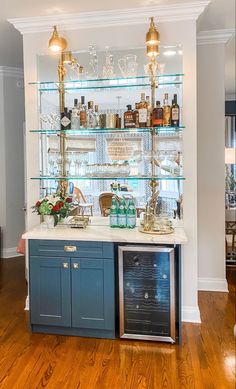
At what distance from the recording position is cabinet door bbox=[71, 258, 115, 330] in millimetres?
2748

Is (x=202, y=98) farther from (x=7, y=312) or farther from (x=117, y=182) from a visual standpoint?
(x=7, y=312)

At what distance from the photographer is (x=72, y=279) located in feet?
9.17

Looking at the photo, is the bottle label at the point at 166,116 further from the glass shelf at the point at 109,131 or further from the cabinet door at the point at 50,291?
the cabinet door at the point at 50,291

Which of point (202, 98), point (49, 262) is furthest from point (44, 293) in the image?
point (202, 98)

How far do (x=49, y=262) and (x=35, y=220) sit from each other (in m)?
0.71

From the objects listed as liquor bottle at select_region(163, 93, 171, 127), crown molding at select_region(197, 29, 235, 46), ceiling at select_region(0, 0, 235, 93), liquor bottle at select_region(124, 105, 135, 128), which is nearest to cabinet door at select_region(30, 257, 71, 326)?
liquor bottle at select_region(124, 105, 135, 128)

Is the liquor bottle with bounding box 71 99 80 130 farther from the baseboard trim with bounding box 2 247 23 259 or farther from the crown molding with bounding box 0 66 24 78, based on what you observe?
the baseboard trim with bounding box 2 247 23 259

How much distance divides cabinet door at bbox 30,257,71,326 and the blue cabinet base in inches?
2.8

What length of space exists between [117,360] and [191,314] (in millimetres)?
938

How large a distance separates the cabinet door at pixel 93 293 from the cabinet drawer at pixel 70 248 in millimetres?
50

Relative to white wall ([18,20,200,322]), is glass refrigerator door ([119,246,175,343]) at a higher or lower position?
lower

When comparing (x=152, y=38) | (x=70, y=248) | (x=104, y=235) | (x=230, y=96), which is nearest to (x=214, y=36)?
(x=152, y=38)

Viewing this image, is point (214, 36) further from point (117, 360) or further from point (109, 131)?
point (117, 360)

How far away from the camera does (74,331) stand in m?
2.87
